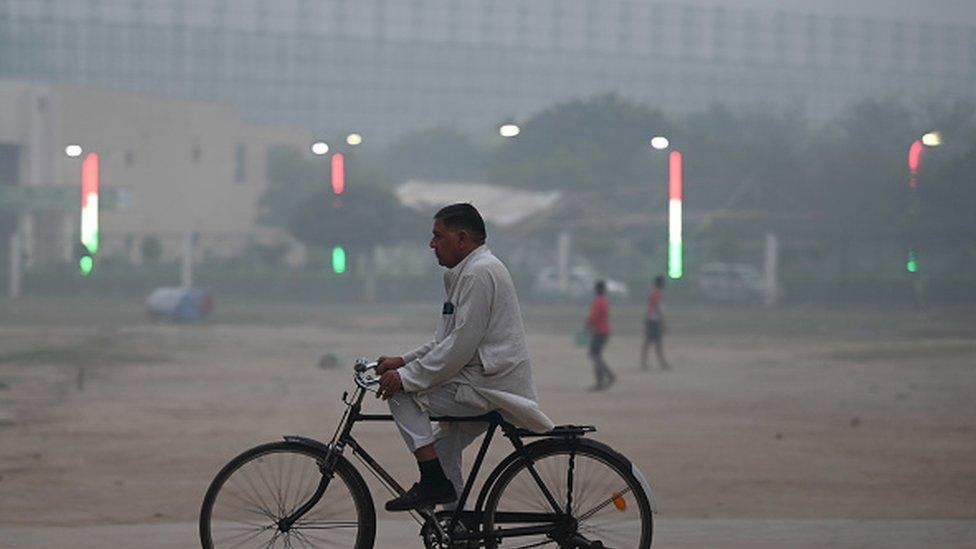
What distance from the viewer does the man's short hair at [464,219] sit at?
6.70 meters

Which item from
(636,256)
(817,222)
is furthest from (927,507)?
(636,256)

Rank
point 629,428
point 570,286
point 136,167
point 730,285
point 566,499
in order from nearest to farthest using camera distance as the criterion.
A: point 566,499
point 629,428
point 730,285
point 570,286
point 136,167

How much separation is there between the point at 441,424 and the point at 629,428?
Answer: 945cm

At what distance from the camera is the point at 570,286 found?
6556 cm

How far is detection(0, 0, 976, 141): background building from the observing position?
74938mm

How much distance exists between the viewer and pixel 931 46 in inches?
2746

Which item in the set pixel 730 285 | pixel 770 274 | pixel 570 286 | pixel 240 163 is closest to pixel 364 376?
pixel 770 274

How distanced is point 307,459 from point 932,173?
44.0 metres

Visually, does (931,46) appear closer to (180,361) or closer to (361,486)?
(180,361)

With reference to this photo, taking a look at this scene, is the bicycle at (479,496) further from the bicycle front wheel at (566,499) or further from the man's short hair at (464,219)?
the man's short hair at (464,219)

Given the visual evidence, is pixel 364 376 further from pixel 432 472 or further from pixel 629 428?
pixel 629 428

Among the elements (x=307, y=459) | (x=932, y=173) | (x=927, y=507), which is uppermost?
(x=932, y=173)

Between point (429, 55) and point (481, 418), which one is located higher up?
point (429, 55)

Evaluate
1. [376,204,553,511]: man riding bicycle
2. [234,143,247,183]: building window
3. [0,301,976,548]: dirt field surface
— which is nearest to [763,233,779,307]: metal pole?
[0,301,976,548]: dirt field surface
